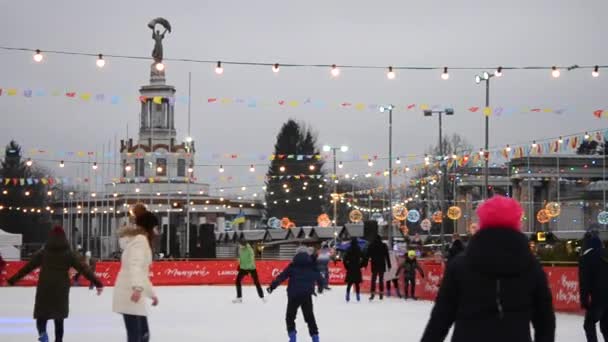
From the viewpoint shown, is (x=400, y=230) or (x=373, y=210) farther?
(x=373, y=210)

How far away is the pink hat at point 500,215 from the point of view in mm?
6016

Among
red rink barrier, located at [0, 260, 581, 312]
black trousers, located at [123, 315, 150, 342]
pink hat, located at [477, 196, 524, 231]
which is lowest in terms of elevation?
red rink barrier, located at [0, 260, 581, 312]

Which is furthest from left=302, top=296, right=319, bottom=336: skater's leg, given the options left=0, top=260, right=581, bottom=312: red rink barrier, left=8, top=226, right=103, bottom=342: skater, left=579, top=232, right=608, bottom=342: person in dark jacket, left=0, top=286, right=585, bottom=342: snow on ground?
left=0, top=260, right=581, bottom=312: red rink barrier

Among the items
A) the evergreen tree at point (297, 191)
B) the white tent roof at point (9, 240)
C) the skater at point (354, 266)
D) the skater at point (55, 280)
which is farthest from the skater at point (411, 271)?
the evergreen tree at point (297, 191)

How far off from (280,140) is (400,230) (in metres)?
35.1

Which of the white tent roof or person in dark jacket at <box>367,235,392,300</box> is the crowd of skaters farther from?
the white tent roof

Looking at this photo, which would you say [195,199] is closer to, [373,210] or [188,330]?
[373,210]

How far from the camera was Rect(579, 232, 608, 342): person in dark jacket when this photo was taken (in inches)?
512

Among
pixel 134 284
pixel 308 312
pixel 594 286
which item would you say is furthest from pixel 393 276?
pixel 134 284

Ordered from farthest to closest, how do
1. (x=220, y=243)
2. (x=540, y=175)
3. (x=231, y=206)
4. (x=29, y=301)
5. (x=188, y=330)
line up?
(x=231, y=206) → (x=220, y=243) → (x=540, y=175) → (x=29, y=301) → (x=188, y=330)

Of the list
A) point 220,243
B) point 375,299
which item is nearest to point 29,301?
point 375,299

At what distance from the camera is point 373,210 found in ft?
330

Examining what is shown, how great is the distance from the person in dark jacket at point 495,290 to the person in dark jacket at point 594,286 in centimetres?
720

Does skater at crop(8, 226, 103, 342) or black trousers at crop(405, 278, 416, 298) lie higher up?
skater at crop(8, 226, 103, 342)
